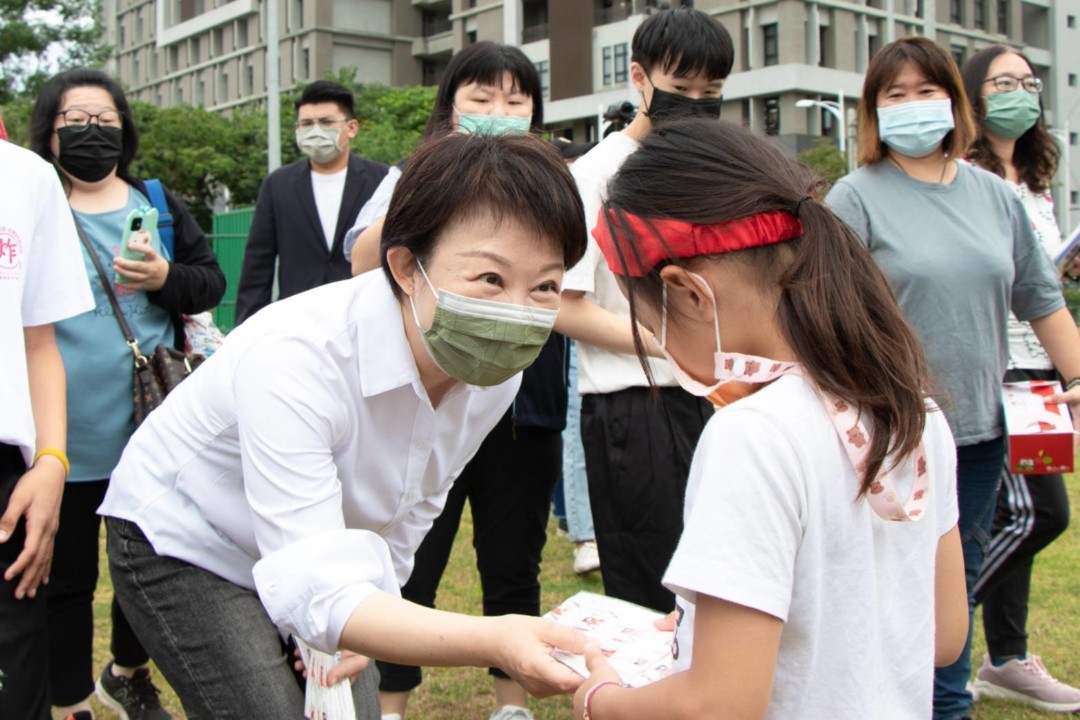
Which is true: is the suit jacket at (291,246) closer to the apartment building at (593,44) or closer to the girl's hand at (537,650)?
the girl's hand at (537,650)

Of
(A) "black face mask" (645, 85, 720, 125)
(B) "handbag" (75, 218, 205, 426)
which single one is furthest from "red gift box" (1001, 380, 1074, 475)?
(B) "handbag" (75, 218, 205, 426)

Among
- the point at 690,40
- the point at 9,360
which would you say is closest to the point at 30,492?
the point at 9,360

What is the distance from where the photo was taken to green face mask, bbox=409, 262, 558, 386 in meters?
2.07

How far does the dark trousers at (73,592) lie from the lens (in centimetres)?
344

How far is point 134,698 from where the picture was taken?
12.3ft

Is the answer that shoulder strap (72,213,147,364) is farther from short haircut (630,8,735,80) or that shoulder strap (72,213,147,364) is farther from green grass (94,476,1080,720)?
short haircut (630,8,735,80)

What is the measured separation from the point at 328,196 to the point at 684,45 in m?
2.39

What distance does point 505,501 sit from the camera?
369 cm

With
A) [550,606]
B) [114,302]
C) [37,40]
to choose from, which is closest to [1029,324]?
[550,606]

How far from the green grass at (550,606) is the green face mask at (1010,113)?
1923mm

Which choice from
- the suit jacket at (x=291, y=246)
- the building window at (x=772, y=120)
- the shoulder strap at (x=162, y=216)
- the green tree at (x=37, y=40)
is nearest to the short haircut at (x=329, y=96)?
the suit jacket at (x=291, y=246)

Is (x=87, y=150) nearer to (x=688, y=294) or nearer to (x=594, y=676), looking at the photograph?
(x=688, y=294)

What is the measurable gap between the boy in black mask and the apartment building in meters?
28.1

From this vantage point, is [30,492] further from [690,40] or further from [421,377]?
[690,40]
